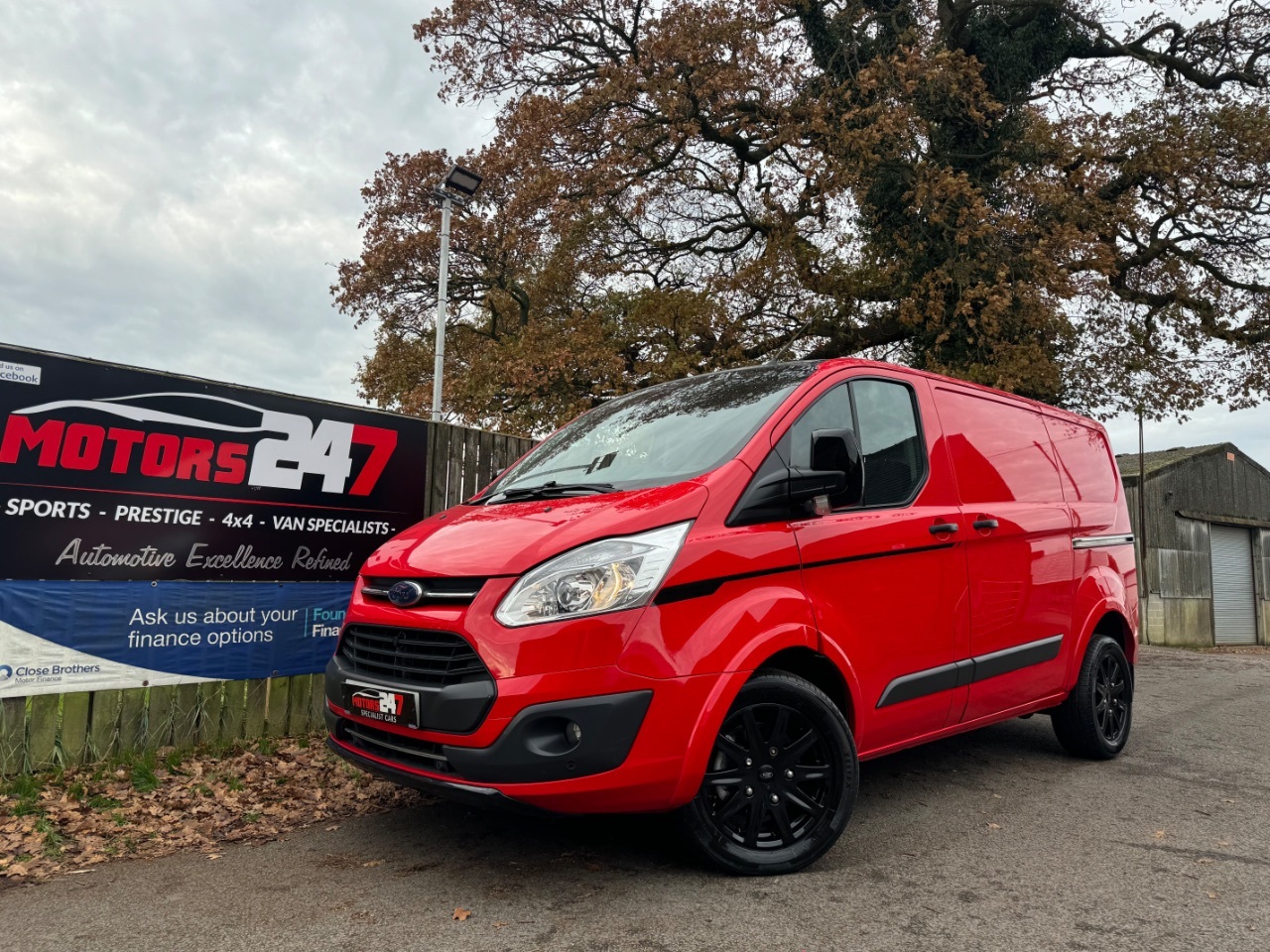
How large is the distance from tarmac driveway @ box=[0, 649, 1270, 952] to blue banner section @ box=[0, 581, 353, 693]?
1.66 meters

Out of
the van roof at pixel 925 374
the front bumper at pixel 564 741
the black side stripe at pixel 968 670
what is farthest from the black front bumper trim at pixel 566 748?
the van roof at pixel 925 374

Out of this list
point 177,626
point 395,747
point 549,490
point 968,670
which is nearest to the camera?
point 395,747

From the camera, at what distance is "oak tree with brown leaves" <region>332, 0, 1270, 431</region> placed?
14.0 metres

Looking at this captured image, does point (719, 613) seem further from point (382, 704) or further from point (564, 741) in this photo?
point (382, 704)

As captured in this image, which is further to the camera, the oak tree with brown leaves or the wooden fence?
the oak tree with brown leaves

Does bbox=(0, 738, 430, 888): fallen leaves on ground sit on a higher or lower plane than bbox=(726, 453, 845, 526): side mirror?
lower

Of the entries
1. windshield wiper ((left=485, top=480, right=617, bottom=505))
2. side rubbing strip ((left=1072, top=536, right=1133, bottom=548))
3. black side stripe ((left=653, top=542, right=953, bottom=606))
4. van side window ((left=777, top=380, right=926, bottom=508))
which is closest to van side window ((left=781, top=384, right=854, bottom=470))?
van side window ((left=777, top=380, right=926, bottom=508))

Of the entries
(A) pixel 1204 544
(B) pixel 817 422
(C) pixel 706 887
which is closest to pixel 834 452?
(B) pixel 817 422

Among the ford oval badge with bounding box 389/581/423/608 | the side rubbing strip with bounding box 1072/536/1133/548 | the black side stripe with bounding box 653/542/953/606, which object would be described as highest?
the side rubbing strip with bounding box 1072/536/1133/548

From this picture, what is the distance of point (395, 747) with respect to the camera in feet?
10.7

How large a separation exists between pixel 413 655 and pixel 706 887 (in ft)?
4.46

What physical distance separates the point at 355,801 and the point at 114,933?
1.52 metres

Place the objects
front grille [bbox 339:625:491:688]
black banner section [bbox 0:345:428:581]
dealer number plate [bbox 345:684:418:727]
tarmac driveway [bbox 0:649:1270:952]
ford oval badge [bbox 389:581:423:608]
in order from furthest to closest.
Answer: black banner section [bbox 0:345:428:581]
ford oval badge [bbox 389:581:423:608]
dealer number plate [bbox 345:684:418:727]
front grille [bbox 339:625:491:688]
tarmac driveway [bbox 0:649:1270:952]

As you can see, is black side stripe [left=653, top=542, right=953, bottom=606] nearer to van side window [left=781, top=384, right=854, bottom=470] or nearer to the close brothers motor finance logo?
van side window [left=781, top=384, right=854, bottom=470]
